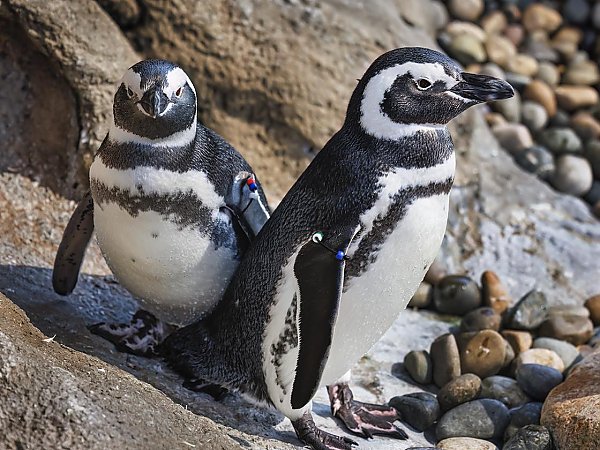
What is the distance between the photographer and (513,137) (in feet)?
19.1

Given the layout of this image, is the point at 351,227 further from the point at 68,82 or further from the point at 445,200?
the point at 68,82

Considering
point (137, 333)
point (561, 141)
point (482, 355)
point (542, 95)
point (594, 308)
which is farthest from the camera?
point (542, 95)

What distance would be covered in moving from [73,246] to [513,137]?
126 inches

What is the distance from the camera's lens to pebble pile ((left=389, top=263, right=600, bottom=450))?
3.30 m

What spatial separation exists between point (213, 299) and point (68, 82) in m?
1.30

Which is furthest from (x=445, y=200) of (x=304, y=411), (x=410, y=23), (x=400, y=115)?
(x=410, y=23)

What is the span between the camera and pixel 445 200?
9.34ft

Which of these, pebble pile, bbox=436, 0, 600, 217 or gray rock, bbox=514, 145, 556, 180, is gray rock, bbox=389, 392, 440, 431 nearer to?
pebble pile, bbox=436, 0, 600, 217

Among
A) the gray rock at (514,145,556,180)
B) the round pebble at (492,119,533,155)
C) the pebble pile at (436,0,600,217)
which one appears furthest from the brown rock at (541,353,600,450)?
the round pebble at (492,119,533,155)

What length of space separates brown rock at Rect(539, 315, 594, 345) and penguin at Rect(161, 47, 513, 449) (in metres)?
1.31

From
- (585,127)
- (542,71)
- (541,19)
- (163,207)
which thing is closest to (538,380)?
(163,207)

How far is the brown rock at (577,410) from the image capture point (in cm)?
298

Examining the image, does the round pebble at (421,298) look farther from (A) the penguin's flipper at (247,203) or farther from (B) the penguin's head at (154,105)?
(B) the penguin's head at (154,105)

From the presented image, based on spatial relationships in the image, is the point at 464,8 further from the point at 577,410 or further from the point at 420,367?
the point at 577,410
